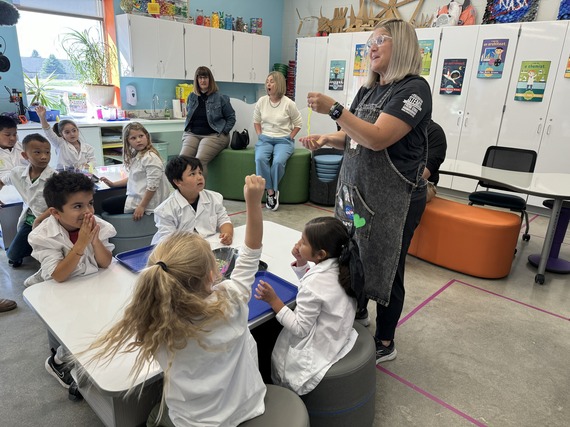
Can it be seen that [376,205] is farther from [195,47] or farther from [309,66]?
[309,66]

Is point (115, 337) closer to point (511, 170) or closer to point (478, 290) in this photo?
point (478, 290)

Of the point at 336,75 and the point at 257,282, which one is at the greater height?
the point at 336,75

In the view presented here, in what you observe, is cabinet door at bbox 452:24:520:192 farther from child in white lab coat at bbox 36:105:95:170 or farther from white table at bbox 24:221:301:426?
child in white lab coat at bbox 36:105:95:170

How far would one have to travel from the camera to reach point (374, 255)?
1783 mm

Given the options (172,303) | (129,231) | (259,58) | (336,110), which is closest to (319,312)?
(172,303)

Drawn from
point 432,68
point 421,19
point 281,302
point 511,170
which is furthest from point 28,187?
point 421,19

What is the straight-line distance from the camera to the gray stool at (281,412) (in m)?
1.14

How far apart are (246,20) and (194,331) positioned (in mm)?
7051

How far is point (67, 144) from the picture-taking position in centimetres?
332

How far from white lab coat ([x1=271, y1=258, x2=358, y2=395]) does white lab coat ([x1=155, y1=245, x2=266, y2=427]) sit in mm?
299

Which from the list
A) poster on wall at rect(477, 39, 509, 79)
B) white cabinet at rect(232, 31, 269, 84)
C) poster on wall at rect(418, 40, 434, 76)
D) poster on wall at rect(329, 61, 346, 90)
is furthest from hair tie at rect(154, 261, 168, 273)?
white cabinet at rect(232, 31, 269, 84)

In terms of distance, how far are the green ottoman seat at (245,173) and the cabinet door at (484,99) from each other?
2.11 m

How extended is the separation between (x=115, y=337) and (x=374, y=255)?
1.15 meters

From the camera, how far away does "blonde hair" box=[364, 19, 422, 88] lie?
5.15 feet
